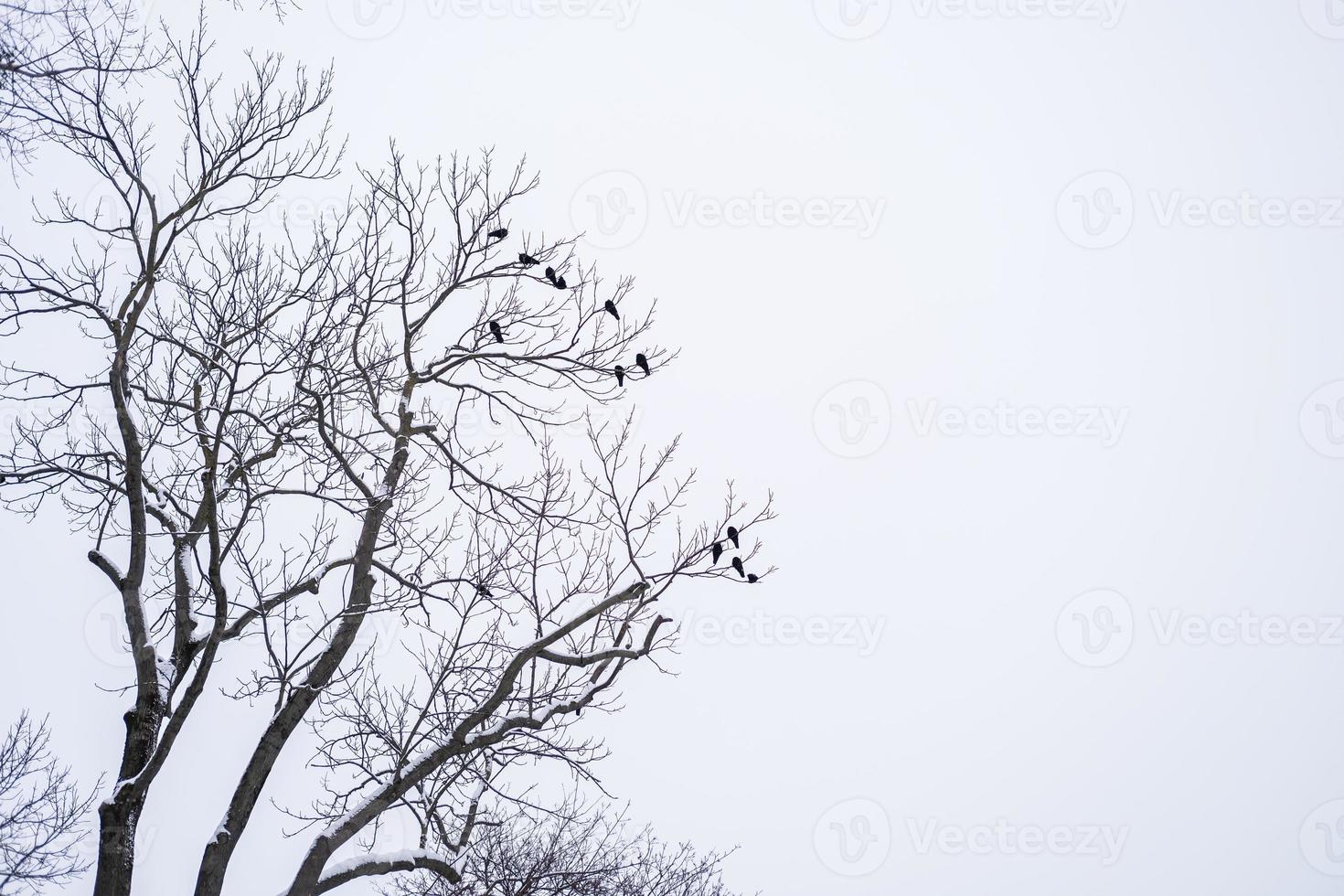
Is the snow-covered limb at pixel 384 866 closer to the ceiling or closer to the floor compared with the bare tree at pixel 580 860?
closer to the floor

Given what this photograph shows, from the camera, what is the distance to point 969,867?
10238 cm

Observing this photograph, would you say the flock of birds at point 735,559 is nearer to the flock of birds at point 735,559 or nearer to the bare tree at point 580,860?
the flock of birds at point 735,559

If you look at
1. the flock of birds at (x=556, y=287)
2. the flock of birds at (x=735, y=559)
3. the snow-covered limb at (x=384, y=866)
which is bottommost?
the snow-covered limb at (x=384, y=866)

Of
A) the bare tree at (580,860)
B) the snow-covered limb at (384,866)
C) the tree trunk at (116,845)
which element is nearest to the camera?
the tree trunk at (116,845)

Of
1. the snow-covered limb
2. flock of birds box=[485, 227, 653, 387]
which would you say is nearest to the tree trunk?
the snow-covered limb

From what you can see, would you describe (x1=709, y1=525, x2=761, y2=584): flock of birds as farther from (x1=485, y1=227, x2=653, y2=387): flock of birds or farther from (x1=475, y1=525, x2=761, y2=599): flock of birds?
(x1=485, y1=227, x2=653, y2=387): flock of birds

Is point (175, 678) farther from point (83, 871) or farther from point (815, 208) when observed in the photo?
point (815, 208)

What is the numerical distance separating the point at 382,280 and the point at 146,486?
2.23m

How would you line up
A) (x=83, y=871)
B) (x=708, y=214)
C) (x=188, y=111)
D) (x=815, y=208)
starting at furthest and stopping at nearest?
(x=815, y=208)
(x=708, y=214)
(x=83, y=871)
(x=188, y=111)

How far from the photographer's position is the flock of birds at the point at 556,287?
6.96 metres

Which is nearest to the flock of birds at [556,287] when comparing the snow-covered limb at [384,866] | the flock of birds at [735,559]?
the flock of birds at [735,559]

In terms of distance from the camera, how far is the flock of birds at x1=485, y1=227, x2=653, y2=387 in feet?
22.8

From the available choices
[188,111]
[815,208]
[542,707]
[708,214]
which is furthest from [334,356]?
[815,208]

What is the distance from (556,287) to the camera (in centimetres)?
715
